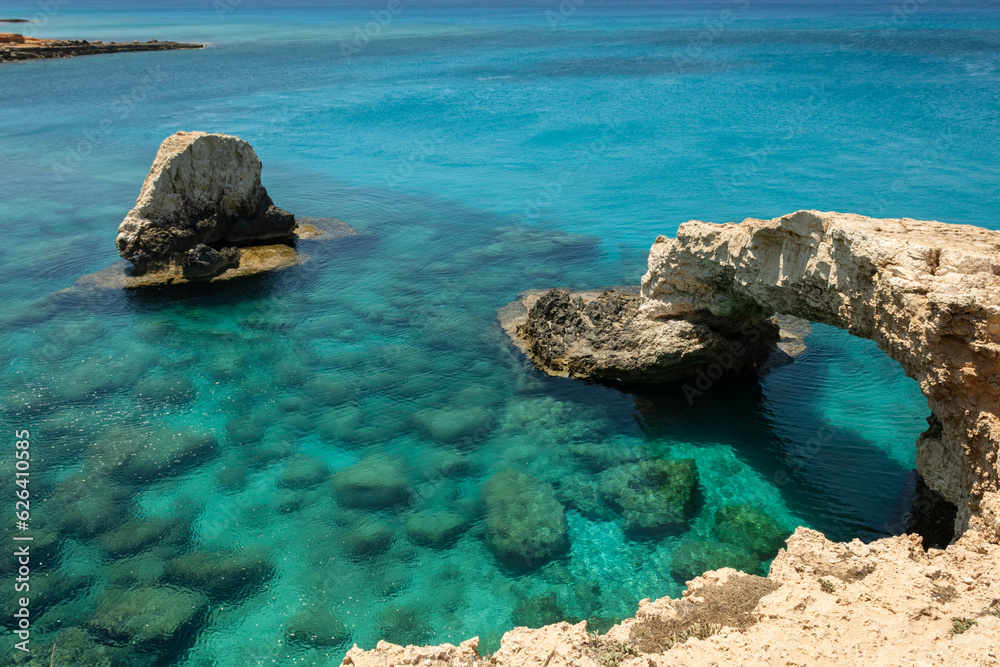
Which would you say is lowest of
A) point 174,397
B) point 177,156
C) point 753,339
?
point 174,397

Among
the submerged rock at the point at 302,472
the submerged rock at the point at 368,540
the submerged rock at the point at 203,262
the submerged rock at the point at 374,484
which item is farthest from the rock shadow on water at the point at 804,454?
the submerged rock at the point at 203,262

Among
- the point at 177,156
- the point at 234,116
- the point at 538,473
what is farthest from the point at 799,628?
the point at 234,116

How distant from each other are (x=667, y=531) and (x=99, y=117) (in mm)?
57210

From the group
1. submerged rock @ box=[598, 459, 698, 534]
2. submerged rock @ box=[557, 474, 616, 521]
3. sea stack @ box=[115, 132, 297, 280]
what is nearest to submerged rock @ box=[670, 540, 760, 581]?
submerged rock @ box=[598, 459, 698, 534]

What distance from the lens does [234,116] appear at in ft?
184

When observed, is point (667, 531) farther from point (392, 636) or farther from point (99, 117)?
point (99, 117)

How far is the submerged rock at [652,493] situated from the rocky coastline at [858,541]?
4.10 metres

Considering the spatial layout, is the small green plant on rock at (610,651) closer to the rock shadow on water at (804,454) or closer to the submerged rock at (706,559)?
the submerged rock at (706,559)

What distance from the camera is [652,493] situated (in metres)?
15.6

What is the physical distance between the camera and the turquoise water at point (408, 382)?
13555mm

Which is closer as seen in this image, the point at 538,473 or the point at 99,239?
the point at 538,473

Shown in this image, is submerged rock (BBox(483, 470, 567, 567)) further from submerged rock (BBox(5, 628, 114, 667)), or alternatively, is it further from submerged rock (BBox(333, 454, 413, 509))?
submerged rock (BBox(5, 628, 114, 667))

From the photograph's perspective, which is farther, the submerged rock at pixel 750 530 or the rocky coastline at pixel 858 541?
the submerged rock at pixel 750 530

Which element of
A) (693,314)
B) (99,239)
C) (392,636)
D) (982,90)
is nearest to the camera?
(392,636)
